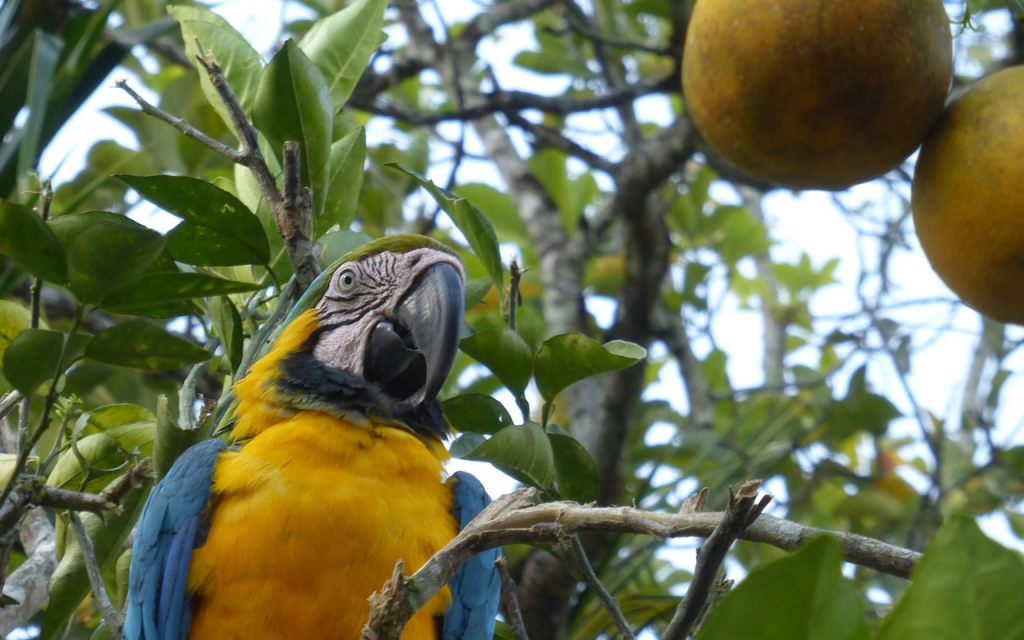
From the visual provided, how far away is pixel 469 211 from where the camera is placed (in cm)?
172

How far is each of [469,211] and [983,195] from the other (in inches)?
33.6

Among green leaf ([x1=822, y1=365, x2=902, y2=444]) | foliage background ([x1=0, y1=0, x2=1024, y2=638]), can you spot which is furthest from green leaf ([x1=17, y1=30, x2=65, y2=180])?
green leaf ([x1=822, y1=365, x2=902, y2=444])

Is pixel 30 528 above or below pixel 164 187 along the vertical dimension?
below

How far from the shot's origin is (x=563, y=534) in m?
1.00

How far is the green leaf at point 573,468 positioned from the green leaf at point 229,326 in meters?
0.56

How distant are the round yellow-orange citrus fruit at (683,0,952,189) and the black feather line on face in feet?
2.59

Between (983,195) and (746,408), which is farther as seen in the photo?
(746,408)

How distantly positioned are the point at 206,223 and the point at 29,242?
1.22ft

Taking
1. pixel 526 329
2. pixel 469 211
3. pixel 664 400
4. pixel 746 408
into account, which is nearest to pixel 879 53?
pixel 469 211

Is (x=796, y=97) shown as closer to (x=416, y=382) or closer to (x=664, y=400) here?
(x=416, y=382)

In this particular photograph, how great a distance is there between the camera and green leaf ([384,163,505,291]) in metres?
1.71

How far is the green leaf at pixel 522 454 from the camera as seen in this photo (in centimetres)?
147

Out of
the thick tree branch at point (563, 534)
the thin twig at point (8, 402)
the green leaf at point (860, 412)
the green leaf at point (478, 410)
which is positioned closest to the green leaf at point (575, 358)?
the green leaf at point (478, 410)

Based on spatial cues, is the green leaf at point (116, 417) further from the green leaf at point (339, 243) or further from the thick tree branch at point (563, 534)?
the thick tree branch at point (563, 534)
